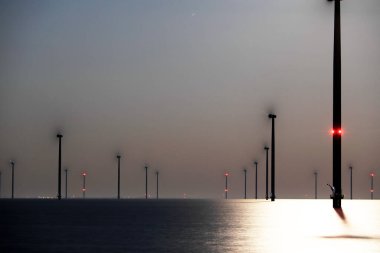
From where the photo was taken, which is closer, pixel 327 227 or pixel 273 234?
pixel 273 234

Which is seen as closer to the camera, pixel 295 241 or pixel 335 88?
pixel 295 241

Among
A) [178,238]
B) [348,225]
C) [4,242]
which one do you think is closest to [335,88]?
[348,225]

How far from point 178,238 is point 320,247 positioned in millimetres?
8554

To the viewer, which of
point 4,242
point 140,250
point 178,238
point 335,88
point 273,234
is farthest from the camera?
point 335,88

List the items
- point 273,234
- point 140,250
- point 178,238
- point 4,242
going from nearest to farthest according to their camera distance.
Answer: point 140,250 < point 4,242 < point 178,238 < point 273,234

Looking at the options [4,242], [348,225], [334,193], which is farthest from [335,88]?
[4,242]

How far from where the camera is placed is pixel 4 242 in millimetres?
42219

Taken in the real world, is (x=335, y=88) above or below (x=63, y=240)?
above

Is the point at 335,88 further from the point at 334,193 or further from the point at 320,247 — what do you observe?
the point at 320,247

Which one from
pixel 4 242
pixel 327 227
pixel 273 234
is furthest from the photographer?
pixel 327 227

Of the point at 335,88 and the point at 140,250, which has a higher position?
the point at 335,88

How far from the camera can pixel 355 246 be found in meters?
40.2

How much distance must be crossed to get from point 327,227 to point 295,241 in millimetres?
13889

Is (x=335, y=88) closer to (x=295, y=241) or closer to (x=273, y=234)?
(x=273, y=234)
